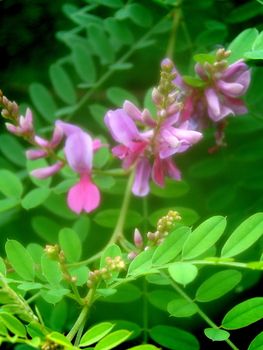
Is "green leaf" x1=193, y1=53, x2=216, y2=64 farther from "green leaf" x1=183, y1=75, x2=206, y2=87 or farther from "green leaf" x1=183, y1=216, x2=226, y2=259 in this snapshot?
"green leaf" x1=183, y1=216, x2=226, y2=259

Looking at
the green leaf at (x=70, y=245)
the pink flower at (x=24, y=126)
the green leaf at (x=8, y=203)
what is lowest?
the green leaf at (x=70, y=245)

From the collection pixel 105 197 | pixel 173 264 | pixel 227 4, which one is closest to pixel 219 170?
pixel 105 197

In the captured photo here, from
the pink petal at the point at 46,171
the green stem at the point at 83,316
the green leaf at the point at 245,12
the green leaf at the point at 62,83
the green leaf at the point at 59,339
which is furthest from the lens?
the green leaf at the point at 62,83

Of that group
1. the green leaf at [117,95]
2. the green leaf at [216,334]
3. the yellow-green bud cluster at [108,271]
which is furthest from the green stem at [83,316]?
the green leaf at [117,95]

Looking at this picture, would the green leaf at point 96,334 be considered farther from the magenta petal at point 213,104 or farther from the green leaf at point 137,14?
the green leaf at point 137,14

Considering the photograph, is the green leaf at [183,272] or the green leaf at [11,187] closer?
the green leaf at [183,272]

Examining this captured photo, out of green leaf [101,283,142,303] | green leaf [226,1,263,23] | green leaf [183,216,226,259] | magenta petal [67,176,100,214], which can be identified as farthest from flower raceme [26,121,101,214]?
green leaf [226,1,263,23]
